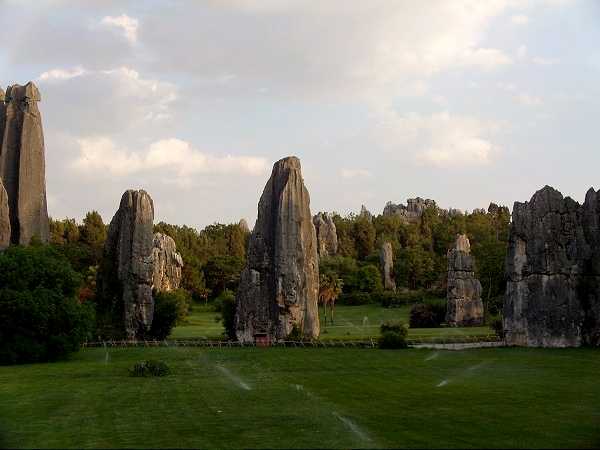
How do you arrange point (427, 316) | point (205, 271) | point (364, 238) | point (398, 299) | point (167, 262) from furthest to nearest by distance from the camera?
point (364, 238), point (205, 271), point (167, 262), point (398, 299), point (427, 316)

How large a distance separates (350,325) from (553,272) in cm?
3362

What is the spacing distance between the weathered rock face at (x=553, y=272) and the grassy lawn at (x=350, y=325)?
45.3 feet

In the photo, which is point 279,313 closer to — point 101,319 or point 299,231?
point 299,231

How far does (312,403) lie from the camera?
82.0 ft

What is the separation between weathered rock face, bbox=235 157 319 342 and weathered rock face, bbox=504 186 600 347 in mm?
16480

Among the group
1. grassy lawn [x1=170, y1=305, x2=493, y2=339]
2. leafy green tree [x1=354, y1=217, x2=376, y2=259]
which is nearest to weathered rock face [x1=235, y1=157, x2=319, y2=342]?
grassy lawn [x1=170, y1=305, x2=493, y2=339]

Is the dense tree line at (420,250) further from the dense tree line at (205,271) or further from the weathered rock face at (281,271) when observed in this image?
the weathered rock face at (281,271)

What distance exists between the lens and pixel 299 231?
61.9m

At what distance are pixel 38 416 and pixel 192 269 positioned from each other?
87.8 m

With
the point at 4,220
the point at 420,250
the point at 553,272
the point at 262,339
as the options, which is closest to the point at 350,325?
the point at 262,339

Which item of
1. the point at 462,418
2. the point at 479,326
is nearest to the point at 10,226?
the point at 479,326

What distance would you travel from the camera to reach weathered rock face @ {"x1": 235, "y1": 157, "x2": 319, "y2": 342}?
Answer: 6031cm

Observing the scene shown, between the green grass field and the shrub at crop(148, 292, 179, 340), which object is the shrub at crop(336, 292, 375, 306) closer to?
the shrub at crop(148, 292, 179, 340)

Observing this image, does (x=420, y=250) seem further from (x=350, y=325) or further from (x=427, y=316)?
(x=350, y=325)
